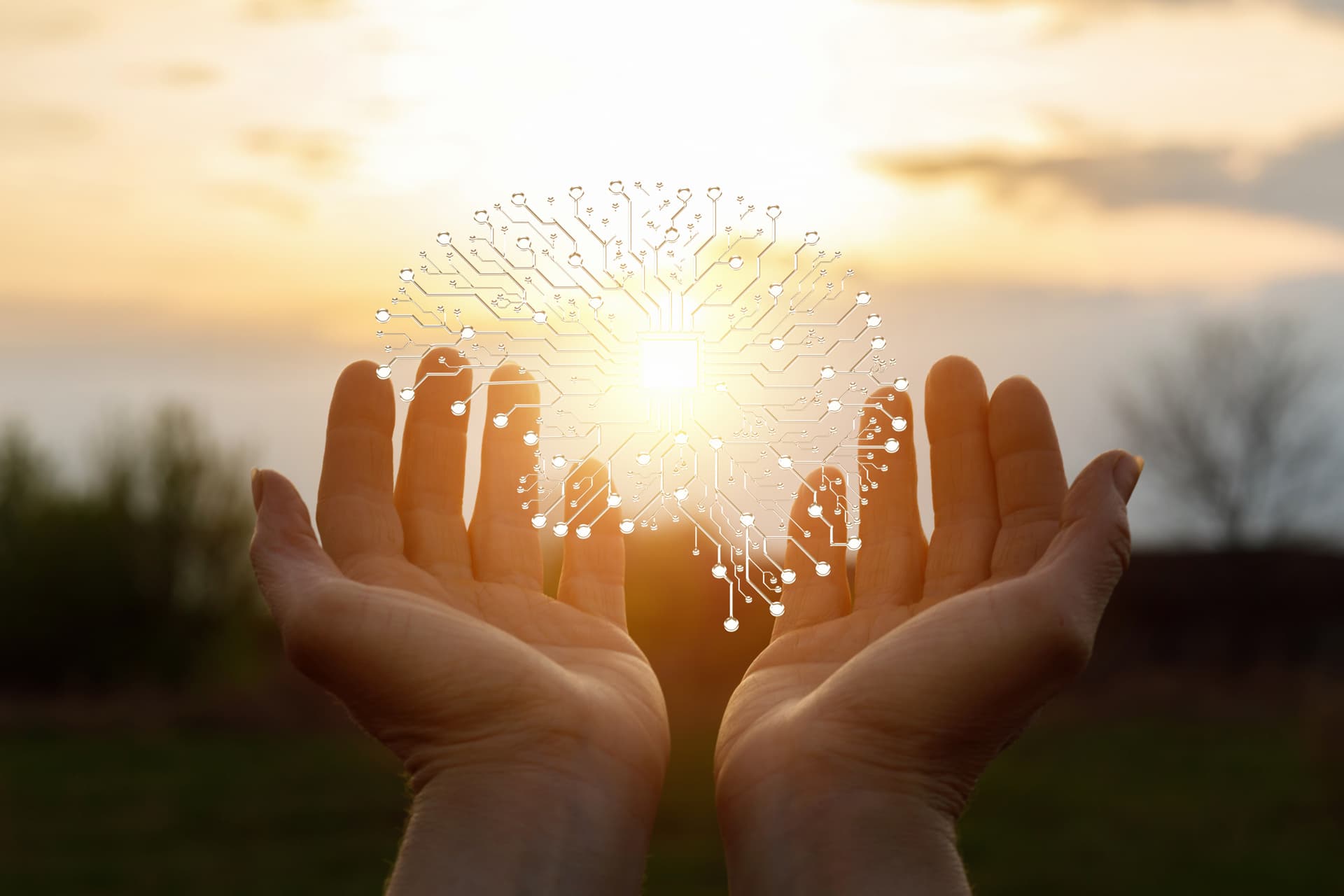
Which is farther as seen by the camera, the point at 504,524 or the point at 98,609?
the point at 98,609

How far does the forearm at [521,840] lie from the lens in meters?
3.21

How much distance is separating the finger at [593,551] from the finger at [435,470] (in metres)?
0.36

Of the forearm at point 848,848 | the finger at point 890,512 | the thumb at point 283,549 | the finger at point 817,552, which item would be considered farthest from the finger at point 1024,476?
the thumb at point 283,549

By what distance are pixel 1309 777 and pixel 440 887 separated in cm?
1612

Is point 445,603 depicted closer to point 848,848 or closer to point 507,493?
point 507,493

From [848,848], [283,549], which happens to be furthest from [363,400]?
[848,848]

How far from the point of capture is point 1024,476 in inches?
139

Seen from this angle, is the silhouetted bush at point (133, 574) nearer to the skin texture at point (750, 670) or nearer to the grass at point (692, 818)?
the grass at point (692, 818)

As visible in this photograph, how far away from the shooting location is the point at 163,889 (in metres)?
12.8

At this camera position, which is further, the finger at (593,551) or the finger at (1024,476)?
the finger at (593,551)

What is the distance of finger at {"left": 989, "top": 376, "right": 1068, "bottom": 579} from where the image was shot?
3.49 m

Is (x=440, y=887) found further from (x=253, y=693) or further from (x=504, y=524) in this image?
(x=253, y=693)

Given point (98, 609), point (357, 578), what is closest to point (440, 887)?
point (357, 578)

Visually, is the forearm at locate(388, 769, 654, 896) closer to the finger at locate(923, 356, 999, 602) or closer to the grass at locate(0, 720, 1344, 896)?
the finger at locate(923, 356, 999, 602)
